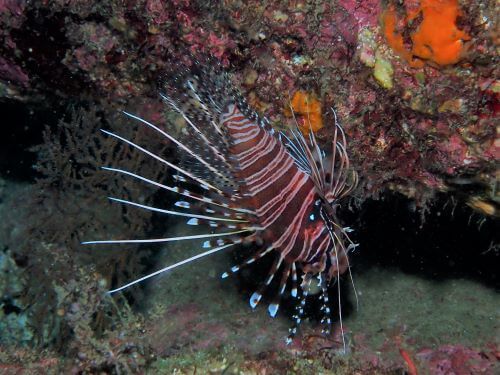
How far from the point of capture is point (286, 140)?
124 inches

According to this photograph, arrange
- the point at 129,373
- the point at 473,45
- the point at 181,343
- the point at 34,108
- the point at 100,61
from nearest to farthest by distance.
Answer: the point at 473,45
the point at 129,373
the point at 100,61
the point at 181,343
the point at 34,108

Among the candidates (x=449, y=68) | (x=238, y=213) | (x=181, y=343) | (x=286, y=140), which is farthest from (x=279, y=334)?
(x=449, y=68)

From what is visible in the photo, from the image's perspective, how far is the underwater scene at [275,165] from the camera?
2740 millimetres

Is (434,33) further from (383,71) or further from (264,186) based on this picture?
(264,186)

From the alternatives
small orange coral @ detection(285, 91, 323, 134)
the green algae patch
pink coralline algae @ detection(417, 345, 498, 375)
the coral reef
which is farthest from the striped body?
pink coralline algae @ detection(417, 345, 498, 375)

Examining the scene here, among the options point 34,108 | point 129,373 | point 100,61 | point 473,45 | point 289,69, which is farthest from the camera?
point 34,108

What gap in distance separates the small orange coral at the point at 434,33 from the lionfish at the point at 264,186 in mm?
677

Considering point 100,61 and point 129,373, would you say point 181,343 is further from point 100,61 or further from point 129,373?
point 100,61

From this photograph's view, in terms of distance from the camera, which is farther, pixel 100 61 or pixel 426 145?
pixel 100 61

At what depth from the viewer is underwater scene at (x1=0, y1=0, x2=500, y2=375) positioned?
8.99 ft

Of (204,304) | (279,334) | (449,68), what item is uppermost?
(449,68)

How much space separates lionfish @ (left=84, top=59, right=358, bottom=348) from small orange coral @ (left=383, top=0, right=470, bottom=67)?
68 cm

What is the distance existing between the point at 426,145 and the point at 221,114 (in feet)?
4.83

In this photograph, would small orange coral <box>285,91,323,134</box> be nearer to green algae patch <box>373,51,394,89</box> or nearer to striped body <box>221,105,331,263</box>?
striped body <box>221,105,331,263</box>
